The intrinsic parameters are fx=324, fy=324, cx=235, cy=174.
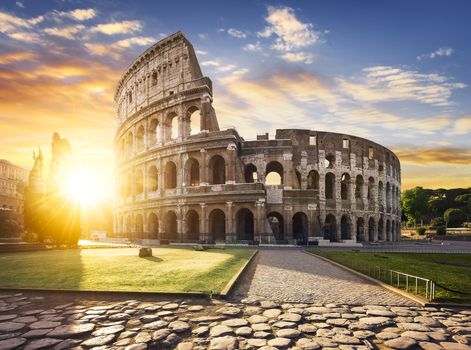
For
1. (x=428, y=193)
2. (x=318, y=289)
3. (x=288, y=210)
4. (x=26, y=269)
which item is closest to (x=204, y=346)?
(x=318, y=289)

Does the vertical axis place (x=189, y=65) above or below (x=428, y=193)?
above

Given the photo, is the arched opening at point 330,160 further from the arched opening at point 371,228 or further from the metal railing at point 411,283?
the metal railing at point 411,283

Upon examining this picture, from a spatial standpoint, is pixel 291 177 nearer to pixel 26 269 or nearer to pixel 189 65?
pixel 189 65

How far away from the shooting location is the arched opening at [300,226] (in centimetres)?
3191

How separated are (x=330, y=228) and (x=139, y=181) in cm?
2369

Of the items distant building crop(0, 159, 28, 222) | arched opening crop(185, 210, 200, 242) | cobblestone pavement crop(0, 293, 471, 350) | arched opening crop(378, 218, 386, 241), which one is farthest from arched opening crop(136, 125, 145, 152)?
distant building crop(0, 159, 28, 222)

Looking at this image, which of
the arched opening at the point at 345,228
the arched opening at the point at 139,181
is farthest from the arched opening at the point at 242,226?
the arched opening at the point at 139,181

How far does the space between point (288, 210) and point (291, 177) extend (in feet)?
10.7

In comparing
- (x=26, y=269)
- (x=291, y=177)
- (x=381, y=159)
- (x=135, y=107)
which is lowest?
(x=26, y=269)

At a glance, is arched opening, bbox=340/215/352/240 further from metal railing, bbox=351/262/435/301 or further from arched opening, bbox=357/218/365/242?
metal railing, bbox=351/262/435/301

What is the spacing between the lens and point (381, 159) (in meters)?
42.5

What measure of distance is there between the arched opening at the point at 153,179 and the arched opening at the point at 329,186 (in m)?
20.0

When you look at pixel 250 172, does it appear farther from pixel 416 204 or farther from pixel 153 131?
pixel 416 204

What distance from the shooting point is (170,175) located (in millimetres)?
34688
